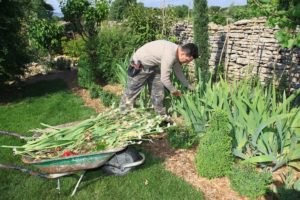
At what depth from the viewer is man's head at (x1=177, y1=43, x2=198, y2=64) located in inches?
193

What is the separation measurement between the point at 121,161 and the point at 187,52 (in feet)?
5.87

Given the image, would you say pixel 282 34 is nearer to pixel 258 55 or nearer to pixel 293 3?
pixel 293 3

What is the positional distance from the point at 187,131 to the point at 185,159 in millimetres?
514

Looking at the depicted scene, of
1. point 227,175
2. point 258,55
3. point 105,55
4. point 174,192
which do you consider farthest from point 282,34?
point 105,55

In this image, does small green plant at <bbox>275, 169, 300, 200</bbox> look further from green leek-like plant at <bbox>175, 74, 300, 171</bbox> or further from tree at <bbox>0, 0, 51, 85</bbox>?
tree at <bbox>0, 0, 51, 85</bbox>

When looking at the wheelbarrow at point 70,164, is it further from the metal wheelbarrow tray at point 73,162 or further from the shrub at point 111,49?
the shrub at point 111,49

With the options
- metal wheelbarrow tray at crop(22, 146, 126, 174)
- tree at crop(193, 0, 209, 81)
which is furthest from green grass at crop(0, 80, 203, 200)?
tree at crop(193, 0, 209, 81)

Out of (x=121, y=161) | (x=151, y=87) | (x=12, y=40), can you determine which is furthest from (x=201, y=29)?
(x=121, y=161)

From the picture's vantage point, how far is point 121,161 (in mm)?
4188

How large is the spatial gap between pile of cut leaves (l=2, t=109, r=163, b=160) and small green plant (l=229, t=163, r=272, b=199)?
1.06m

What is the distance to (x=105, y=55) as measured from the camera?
33.3 ft

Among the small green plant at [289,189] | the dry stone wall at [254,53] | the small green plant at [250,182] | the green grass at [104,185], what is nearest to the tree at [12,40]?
the green grass at [104,185]

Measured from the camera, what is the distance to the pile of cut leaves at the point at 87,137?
3.98 m

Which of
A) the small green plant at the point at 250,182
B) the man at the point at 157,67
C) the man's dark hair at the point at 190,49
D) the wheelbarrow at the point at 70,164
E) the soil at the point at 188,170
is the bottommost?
the soil at the point at 188,170
